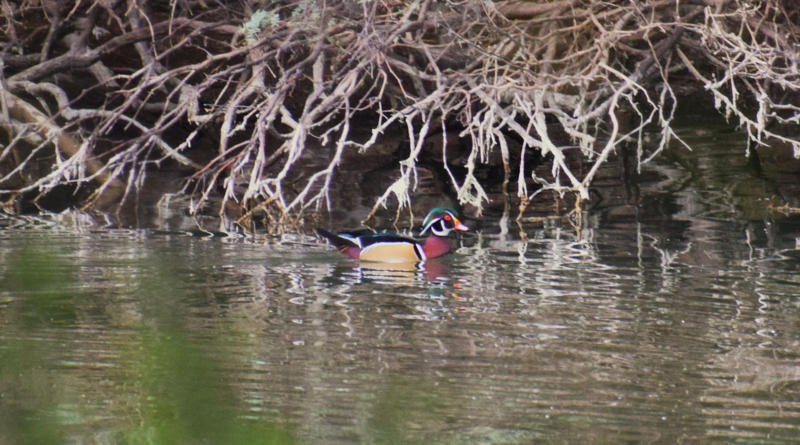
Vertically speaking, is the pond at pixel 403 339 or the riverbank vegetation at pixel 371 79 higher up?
the riverbank vegetation at pixel 371 79

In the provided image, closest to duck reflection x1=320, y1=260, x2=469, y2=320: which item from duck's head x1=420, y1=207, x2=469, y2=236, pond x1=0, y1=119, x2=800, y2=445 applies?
pond x1=0, y1=119, x2=800, y2=445

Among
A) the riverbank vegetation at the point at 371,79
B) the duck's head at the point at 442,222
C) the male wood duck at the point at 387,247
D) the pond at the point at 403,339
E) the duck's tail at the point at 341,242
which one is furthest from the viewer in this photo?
the riverbank vegetation at the point at 371,79

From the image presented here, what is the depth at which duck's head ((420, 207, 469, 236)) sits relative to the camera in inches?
350

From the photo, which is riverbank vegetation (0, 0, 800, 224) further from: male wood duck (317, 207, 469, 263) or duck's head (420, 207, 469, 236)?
male wood duck (317, 207, 469, 263)

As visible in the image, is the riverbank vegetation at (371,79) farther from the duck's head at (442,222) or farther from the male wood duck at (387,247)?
the male wood duck at (387,247)

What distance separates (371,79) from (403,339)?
25.2 ft

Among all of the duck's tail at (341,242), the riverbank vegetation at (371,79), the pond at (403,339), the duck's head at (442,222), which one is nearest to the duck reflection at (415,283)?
the pond at (403,339)

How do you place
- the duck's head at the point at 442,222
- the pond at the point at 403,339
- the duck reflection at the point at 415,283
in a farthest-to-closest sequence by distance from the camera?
the duck's head at the point at 442,222
the duck reflection at the point at 415,283
the pond at the point at 403,339

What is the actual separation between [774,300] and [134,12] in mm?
8210

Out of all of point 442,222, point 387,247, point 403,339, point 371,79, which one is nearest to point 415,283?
point 387,247

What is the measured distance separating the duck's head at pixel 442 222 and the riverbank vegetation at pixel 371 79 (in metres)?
0.36

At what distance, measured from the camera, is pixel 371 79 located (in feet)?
42.2

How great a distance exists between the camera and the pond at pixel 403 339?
13.6ft

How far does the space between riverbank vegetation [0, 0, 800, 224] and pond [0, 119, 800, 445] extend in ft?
3.50
